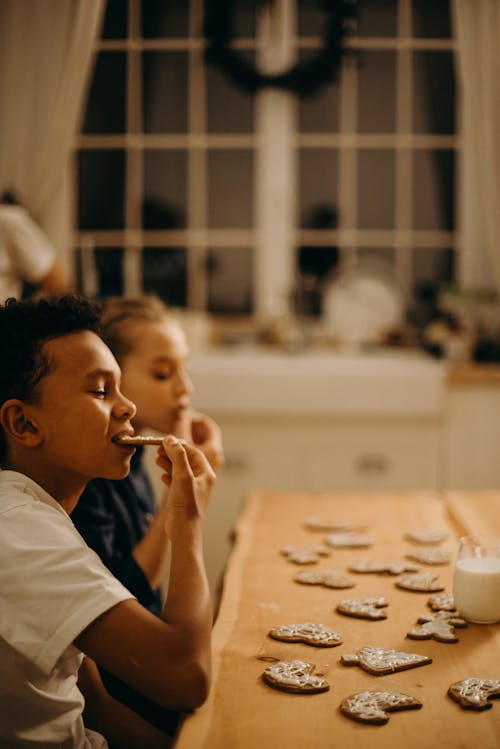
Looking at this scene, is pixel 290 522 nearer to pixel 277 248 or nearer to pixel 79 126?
pixel 277 248

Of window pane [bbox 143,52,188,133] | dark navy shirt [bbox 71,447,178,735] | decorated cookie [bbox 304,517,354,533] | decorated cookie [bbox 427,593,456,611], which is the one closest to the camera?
decorated cookie [bbox 427,593,456,611]

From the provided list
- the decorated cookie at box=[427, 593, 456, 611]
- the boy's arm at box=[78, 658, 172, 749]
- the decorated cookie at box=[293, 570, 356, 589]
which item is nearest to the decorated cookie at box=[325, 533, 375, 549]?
the decorated cookie at box=[293, 570, 356, 589]

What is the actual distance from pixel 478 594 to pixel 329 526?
1.73ft

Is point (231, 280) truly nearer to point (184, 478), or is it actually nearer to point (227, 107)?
point (227, 107)

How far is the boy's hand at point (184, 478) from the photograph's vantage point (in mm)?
1092

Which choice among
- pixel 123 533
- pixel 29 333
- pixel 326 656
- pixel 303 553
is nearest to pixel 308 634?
pixel 326 656

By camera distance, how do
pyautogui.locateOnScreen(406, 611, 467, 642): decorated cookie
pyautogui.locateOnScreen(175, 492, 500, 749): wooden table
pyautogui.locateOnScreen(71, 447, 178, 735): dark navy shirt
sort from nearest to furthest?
1. pyautogui.locateOnScreen(175, 492, 500, 749): wooden table
2. pyautogui.locateOnScreen(406, 611, 467, 642): decorated cookie
3. pyautogui.locateOnScreen(71, 447, 178, 735): dark navy shirt

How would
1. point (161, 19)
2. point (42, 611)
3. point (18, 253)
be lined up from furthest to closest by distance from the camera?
point (161, 19) < point (18, 253) < point (42, 611)

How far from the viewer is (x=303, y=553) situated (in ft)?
5.03

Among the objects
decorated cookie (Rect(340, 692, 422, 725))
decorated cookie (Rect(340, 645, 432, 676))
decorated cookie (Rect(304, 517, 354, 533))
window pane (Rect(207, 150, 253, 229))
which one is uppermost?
window pane (Rect(207, 150, 253, 229))

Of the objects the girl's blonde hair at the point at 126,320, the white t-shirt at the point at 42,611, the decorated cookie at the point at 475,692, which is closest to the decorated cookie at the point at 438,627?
the decorated cookie at the point at 475,692

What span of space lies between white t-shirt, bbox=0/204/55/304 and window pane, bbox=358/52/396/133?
156 centimetres

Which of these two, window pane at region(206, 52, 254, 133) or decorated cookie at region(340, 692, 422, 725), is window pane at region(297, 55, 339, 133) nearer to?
window pane at region(206, 52, 254, 133)

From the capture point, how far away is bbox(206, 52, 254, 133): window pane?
396 cm
